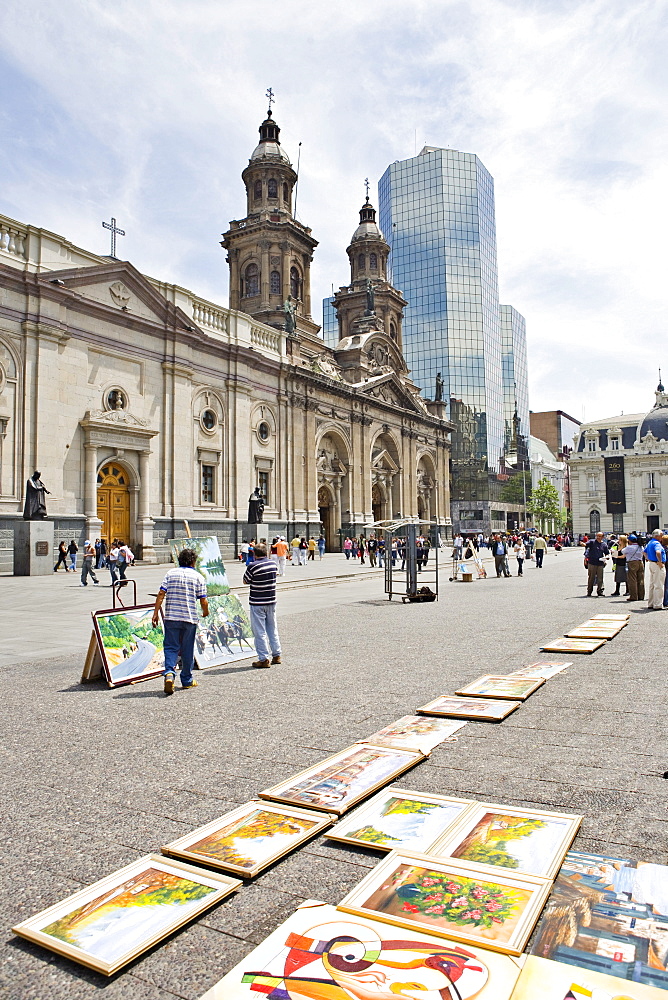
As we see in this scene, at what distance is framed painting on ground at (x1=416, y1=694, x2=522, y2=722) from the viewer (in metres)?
6.38

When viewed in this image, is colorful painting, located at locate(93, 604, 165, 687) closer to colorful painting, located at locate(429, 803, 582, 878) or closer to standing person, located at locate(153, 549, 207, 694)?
standing person, located at locate(153, 549, 207, 694)

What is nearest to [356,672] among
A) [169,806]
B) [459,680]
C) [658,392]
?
[459,680]

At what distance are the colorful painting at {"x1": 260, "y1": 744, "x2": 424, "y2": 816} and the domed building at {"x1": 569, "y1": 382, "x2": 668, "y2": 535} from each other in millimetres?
93742

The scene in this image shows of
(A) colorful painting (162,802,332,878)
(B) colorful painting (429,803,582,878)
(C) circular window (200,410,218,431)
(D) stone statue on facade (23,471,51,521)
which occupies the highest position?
(C) circular window (200,410,218,431)

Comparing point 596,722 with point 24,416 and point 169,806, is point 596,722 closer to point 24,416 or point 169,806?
point 169,806

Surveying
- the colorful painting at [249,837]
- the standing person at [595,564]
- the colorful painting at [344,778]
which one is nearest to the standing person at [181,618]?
the colorful painting at [344,778]

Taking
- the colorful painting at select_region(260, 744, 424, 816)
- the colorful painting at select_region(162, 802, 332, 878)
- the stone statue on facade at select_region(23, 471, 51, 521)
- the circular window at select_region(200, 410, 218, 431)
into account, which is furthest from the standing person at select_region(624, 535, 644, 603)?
the circular window at select_region(200, 410, 218, 431)

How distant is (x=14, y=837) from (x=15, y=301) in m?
27.9

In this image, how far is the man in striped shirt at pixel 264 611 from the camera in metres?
9.41

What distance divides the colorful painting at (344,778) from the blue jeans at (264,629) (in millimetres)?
4060

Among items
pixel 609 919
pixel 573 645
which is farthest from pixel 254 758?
pixel 573 645

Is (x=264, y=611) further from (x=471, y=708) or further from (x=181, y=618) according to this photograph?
(x=471, y=708)

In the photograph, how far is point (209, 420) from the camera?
124ft

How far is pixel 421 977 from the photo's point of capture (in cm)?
259
